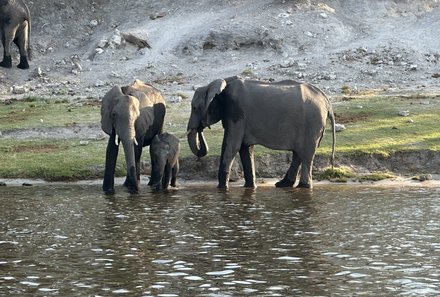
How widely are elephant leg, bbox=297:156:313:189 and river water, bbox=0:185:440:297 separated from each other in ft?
2.02

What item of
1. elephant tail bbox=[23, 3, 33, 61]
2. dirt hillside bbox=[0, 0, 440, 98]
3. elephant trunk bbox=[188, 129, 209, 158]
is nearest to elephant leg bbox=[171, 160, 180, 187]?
elephant trunk bbox=[188, 129, 209, 158]

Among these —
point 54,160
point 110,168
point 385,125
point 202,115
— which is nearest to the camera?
point 110,168

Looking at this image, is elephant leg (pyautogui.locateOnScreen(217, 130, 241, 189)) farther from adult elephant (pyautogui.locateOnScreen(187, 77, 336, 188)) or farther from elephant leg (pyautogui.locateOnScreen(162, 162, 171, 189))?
elephant leg (pyautogui.locateOnScreen(162, 162, 171, 189))

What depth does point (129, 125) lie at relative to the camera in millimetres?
25188

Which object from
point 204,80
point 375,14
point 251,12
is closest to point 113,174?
point 204,80

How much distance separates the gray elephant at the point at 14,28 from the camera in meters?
43.8

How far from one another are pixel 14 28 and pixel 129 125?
19824mm

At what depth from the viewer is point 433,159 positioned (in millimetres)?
28984

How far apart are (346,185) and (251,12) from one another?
2121 centimetres

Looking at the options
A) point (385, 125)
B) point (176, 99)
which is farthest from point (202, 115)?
point (176, 99)

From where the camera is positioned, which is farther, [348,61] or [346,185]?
[348,61]

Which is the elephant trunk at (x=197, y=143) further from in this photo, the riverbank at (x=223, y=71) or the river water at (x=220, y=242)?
the river water at (x=220, y=242)

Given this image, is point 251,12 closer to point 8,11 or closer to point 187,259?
point 8,11

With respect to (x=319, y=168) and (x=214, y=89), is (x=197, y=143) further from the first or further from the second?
(x=319, y=168)
